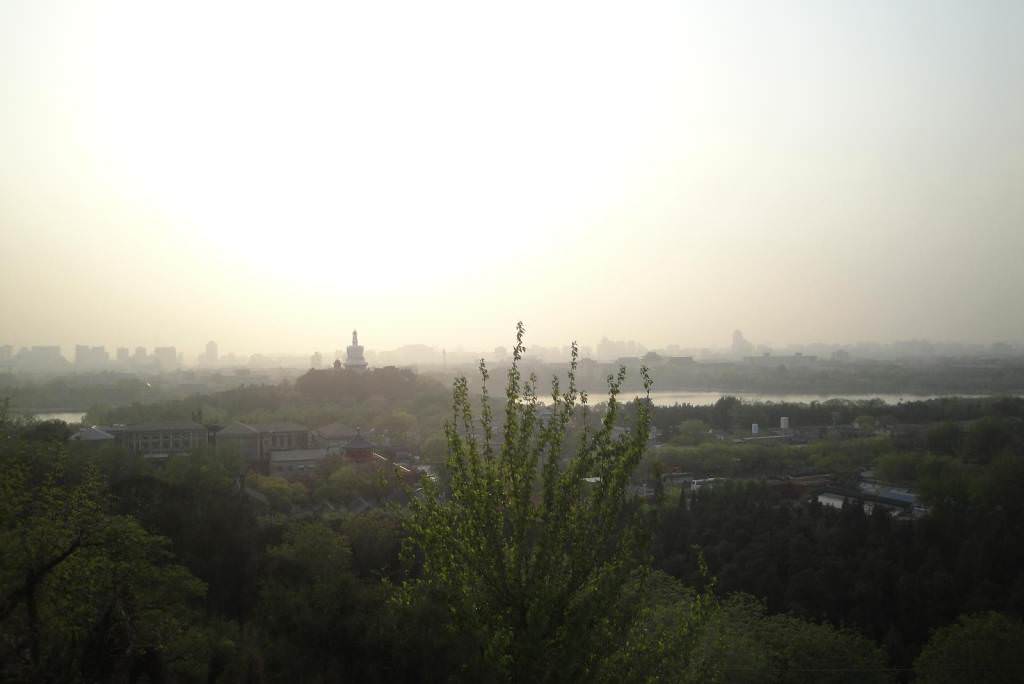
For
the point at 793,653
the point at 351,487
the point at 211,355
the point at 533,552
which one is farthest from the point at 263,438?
the point at 211,355

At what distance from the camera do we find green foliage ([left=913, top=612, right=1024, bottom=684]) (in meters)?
5.42

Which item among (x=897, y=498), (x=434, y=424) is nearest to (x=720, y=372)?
(x=434, y=424)

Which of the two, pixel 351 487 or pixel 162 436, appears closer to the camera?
pixel 351 487

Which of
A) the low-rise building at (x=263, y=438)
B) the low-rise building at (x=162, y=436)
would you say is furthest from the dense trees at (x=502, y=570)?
the low-rise building at (x=263, y=438)

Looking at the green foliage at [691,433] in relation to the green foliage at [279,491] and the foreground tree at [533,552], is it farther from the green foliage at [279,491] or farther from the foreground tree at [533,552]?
the foreground tree at [533,552]

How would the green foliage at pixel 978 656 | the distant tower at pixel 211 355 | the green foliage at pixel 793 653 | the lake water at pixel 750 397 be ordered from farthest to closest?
the distant tower at pixel 211 355 → the lake water at pixel 750 397 → the green foliage at pixel 793 653 → the green foliage at pixel 978 656

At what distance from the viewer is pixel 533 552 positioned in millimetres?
2664

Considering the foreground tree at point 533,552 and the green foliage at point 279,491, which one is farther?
the green foliage at point 279,491

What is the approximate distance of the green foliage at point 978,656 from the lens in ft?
17.8

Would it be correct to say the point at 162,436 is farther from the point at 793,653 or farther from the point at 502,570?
the point at 502,570

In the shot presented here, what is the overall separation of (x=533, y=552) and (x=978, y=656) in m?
4.59

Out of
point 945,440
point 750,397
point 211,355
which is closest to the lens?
point 945,440

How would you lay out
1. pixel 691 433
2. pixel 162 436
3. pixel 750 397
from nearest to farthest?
pixel 162 436 → pixel 691 433 → pixel 750 397

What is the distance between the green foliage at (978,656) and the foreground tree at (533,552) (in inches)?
163
